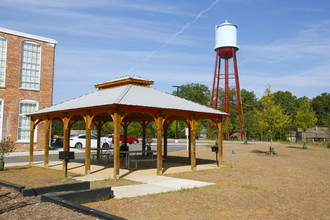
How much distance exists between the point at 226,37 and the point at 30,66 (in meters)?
31.8

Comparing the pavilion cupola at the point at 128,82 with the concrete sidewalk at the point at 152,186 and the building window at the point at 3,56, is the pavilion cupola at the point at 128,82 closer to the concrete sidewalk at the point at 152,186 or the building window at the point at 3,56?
the concrete sidewalk at the point at 152,186

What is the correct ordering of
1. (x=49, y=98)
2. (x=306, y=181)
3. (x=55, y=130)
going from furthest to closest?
(x=55, y=130)
(x=49, y=98)
(x=306, y=181)

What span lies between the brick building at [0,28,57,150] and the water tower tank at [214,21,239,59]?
2866 centimetres

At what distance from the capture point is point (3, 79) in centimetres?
2641

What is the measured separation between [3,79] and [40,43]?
193 inches

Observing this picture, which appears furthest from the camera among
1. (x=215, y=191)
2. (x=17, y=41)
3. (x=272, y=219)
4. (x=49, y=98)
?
(x=49, y=98)

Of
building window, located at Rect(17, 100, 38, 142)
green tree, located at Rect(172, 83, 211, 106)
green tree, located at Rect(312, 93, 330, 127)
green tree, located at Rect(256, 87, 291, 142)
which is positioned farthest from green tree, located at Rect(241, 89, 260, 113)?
building window, located at Rect(17, 100, 38, 142)

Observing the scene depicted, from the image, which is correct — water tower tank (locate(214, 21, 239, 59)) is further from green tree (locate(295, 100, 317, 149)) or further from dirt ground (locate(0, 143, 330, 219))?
dirt ground (locate(0, 143, 330, 219))

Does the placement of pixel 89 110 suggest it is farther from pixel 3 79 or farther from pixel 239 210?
pixel 3 79

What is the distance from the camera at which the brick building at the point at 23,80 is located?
2647 cm

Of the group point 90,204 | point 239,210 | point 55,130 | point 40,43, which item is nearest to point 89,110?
point 90,204

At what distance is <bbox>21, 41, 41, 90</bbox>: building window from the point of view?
2788cm

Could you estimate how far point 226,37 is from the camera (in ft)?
162

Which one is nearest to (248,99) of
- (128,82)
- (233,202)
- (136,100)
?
(128,82)
